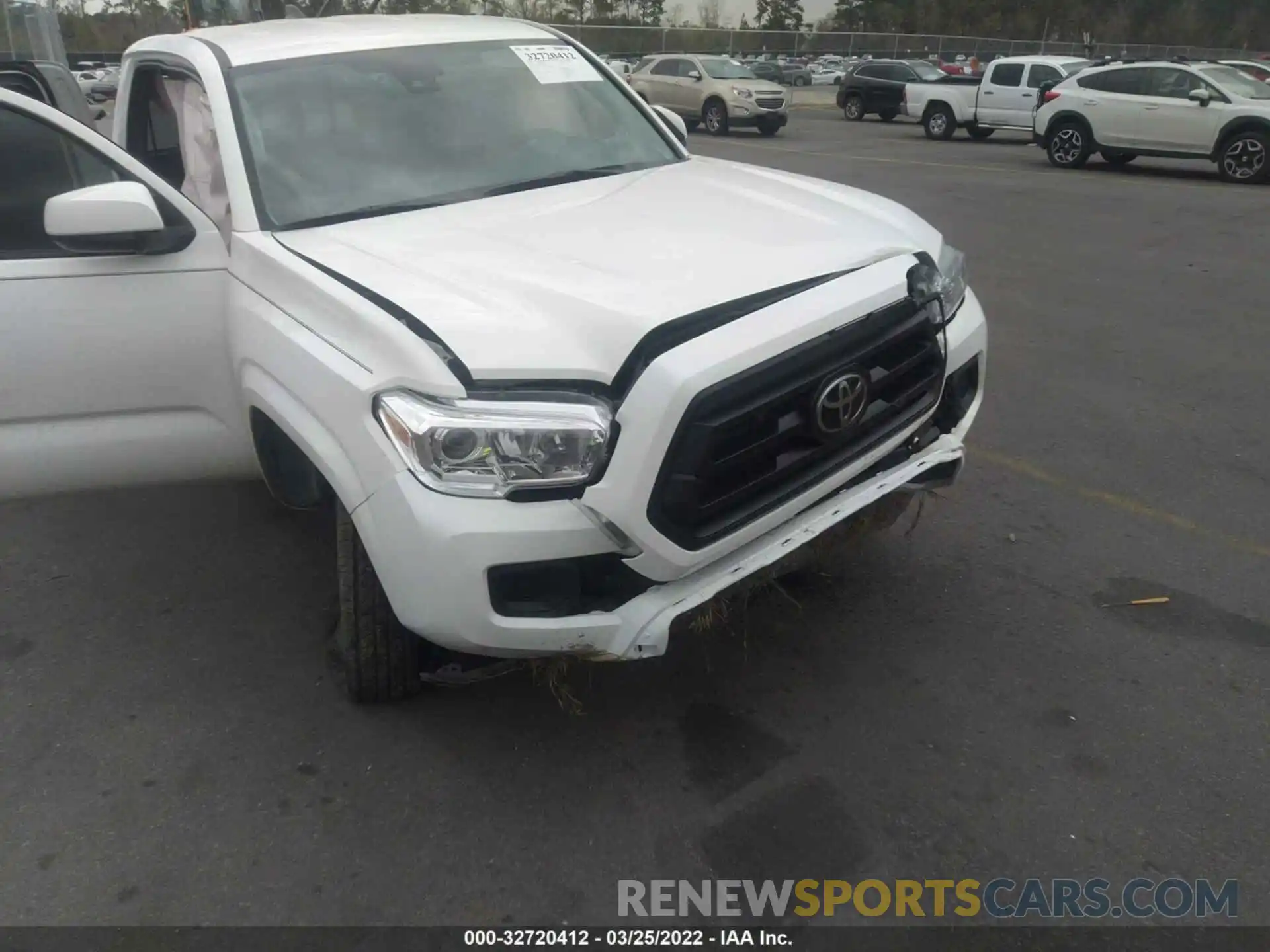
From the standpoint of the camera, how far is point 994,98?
20.0m

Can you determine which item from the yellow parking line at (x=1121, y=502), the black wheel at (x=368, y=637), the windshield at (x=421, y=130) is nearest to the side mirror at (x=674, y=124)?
the windshield at (x=421, y=130)

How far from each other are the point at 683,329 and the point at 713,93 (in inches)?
841

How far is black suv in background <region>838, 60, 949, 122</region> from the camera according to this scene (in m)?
25.3

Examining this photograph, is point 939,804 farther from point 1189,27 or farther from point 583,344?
point 1189,27

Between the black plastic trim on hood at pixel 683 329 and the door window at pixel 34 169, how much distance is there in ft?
6.79

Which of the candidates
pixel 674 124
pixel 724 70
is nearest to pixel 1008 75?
pixel 724 70

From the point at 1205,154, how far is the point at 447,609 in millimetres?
15144

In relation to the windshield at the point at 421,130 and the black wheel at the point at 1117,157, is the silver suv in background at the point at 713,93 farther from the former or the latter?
the windshield at the point at 421,130

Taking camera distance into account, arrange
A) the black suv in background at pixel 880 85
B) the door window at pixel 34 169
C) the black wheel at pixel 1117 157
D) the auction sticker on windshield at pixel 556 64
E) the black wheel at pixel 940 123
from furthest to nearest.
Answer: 1. the black suv in background at pixel 880 85
2. the black wheel at pixel 940 123
3. the black wheel at pixel 1117 157
4. the auction sticker on windshield at pixel 556 64
5. the door window at pixel 34 169

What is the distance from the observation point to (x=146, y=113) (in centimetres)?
466

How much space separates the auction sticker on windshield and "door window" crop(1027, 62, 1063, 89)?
17.7 m

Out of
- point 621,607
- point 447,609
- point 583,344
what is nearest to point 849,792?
point 621,607

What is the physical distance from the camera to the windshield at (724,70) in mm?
22734

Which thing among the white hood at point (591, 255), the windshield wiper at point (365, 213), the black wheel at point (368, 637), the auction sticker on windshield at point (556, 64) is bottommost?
the black wheel at point (368, 637)
